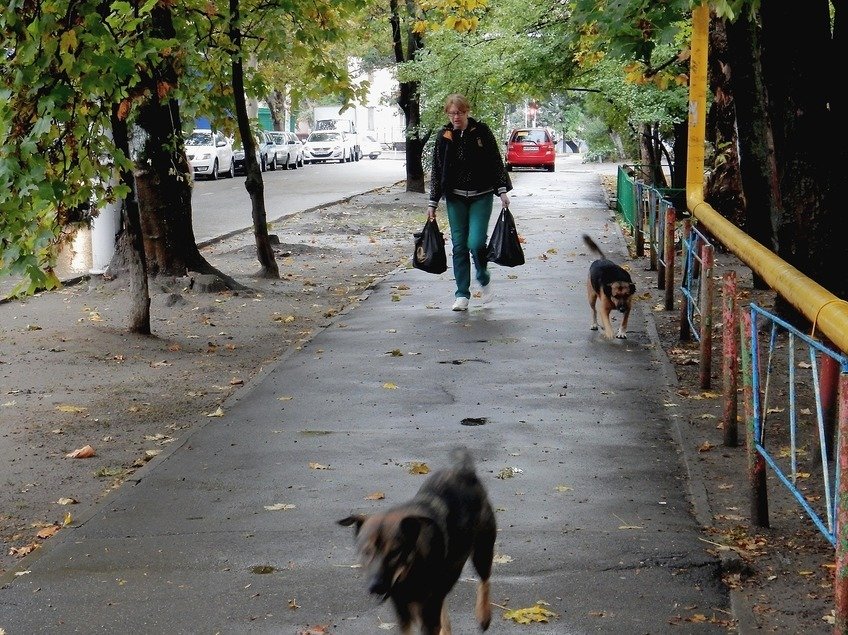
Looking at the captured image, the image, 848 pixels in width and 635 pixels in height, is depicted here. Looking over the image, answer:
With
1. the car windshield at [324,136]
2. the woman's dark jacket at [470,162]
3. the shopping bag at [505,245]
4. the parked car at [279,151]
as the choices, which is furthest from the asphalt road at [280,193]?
the woman's dark jacket at [470,162]

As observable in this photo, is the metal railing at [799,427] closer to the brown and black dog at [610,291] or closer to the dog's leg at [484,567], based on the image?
the dog's leg at [484,567]

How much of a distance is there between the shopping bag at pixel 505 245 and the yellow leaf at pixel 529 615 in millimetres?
7611

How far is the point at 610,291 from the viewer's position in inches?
418

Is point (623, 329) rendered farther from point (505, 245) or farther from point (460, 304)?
point (460, 304)

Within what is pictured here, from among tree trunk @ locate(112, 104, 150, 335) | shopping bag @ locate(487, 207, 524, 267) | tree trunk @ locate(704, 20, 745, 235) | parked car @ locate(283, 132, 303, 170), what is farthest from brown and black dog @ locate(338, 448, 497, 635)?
parked car @ locate(283, 132, 303, 170)

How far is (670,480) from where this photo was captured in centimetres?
652

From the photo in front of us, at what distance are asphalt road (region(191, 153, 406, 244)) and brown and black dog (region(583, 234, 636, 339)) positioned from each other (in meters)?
11.8

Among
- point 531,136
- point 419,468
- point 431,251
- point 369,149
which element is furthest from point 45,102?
point 369,149

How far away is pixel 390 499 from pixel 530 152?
44630 mm

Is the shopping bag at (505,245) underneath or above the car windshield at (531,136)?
underneath

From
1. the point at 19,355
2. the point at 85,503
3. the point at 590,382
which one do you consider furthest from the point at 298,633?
the point at 19,355

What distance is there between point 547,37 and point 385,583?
1858 centimetres

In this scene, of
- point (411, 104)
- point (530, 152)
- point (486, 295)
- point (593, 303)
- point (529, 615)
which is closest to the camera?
point (529, 615)

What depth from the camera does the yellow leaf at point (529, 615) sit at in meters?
4.63
